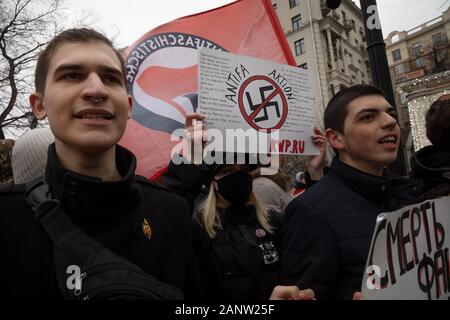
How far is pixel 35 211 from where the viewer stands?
1.12 meters

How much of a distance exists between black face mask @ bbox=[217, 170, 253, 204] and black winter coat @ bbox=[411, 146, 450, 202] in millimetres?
1046

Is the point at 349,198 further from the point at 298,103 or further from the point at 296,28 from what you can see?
the point at 296,28

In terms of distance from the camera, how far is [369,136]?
209cm

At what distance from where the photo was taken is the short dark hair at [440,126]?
2389mm

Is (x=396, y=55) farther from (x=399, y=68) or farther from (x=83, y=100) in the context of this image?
(x=83, y=100)

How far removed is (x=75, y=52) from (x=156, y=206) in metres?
0.68

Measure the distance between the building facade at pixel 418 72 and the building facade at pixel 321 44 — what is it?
4.70 m

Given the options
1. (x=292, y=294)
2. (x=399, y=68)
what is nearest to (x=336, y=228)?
(x=292, y=294)

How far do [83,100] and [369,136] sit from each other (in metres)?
1.54

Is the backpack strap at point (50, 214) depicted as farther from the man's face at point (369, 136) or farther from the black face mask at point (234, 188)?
the man's face at point (369, 136)

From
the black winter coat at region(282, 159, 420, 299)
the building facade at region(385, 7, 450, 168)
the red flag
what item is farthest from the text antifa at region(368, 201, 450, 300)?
the building facade at region(385, 7, 450, 168)

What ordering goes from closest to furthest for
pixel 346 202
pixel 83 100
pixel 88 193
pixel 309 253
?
pixel 88 193 → pixel 83 100 → pixel 309 253 → pixel 346 202

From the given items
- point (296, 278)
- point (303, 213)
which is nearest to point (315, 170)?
point (303, 213)

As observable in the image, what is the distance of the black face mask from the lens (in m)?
2.47
